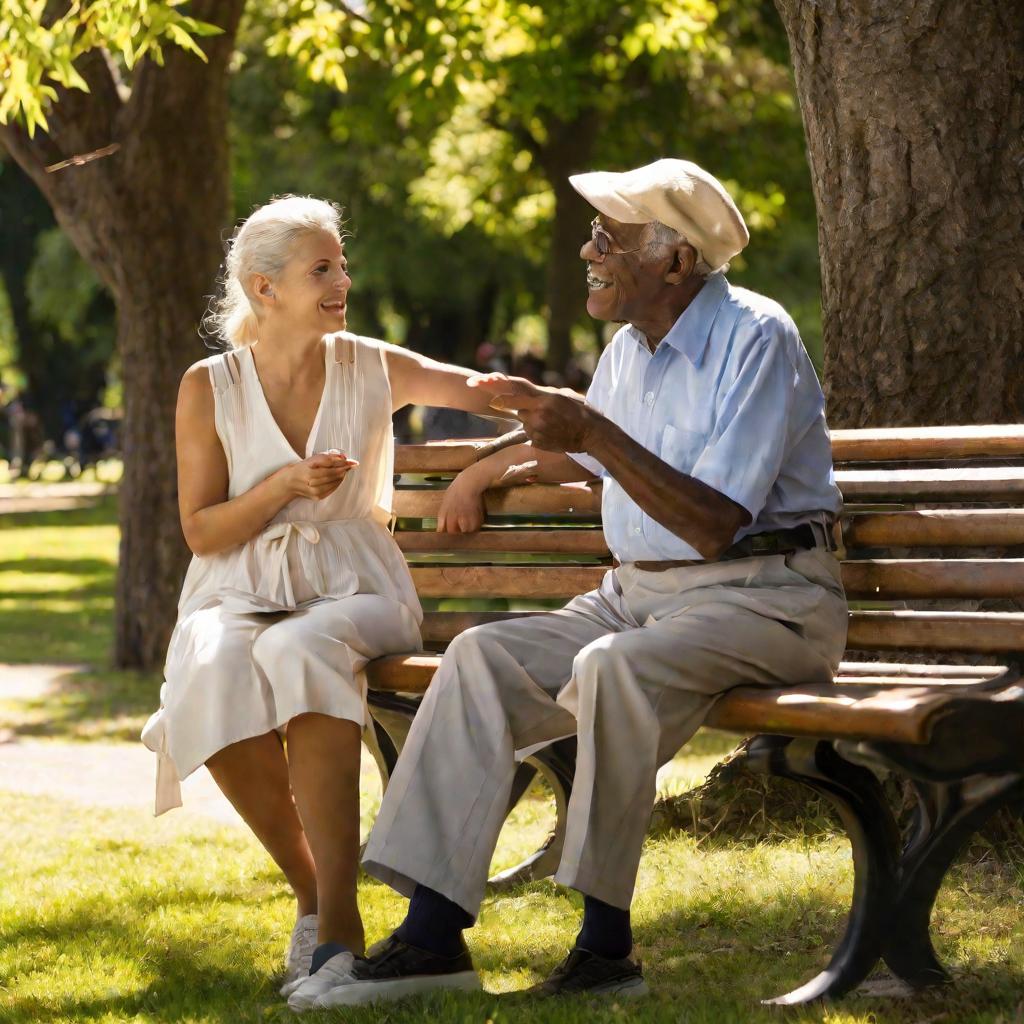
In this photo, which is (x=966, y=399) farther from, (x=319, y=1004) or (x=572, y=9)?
(x=572, y=9)

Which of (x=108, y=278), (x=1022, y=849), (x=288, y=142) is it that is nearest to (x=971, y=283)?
(x=1022, y=849)

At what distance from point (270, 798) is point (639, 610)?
3.18ft

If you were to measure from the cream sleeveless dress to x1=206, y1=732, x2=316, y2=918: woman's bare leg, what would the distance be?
7 cm

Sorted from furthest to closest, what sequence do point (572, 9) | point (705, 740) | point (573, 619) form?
point (572, 9) < point (705, 740) < point (573, 619)

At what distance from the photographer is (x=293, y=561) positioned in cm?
466

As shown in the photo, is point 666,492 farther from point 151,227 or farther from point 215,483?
point 151,227

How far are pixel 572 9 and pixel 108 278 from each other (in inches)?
266

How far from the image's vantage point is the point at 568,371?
21.2 metres

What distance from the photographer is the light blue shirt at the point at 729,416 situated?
396cm

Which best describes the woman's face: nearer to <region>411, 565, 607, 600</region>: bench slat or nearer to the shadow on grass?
<region>411, 565, 607, 600</region>: bench slat

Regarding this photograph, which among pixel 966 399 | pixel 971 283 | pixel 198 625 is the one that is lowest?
pixel 198 625

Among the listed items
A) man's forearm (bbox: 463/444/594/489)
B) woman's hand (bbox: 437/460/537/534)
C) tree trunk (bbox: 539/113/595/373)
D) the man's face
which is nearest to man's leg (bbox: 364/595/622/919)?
the man's face

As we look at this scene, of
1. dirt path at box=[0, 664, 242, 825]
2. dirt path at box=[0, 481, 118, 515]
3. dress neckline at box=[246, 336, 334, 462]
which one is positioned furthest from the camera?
dirt path at box=[0, 481, 118, 515]

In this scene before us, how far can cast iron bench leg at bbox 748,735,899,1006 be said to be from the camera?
12.5 ft
